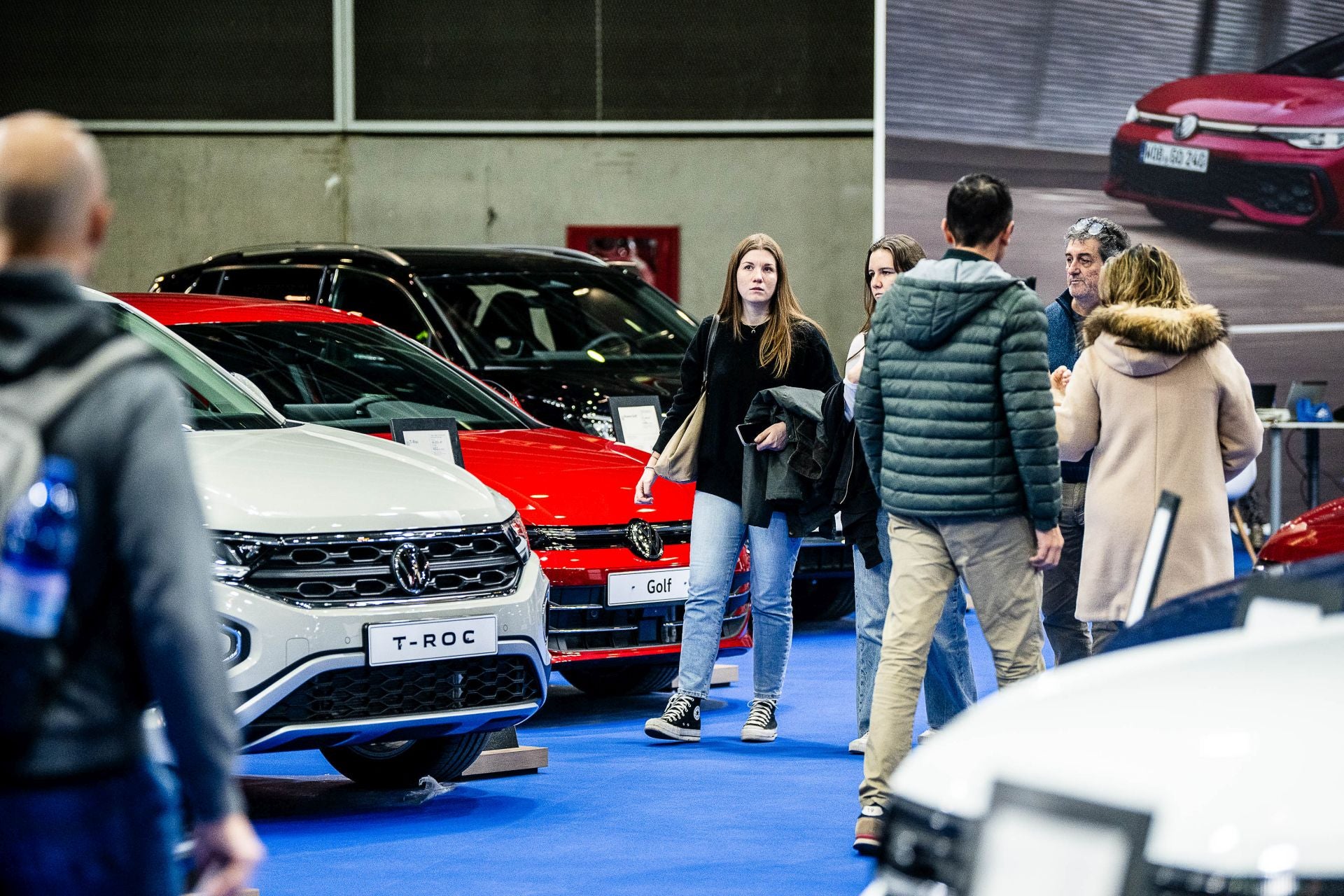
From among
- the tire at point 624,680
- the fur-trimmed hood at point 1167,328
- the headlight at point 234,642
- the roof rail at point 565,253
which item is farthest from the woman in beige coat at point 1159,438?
the roof rail at point 565,253

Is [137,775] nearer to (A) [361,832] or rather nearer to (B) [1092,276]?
(A) [361,832]

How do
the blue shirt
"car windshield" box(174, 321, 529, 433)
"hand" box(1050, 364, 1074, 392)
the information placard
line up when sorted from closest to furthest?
"hand" box(1050, 364, 1074, 392), the blue shirt, "car windshield" box(174, 321, 529, 433), the information placard

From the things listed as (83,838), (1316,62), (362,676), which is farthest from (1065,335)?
(1316,62)

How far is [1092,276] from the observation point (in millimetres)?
5758

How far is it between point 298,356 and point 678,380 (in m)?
2.36

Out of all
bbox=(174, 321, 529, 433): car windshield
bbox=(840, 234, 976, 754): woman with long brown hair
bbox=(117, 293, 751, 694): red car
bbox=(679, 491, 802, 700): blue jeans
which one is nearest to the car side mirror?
bbox=(117, 293, 751, 694): red car

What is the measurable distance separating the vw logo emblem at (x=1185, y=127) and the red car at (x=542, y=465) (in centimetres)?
790

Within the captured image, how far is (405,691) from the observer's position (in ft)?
16.1

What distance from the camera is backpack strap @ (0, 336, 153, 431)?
207 centimetres

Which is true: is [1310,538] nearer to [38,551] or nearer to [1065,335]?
[1065,335]

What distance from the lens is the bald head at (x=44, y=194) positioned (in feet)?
6.89

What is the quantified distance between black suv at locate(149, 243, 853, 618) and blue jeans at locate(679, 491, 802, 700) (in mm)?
1976

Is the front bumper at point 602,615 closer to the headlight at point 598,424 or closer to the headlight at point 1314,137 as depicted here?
the headlight at point 598,424

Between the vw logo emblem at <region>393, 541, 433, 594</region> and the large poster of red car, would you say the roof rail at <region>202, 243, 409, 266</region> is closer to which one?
the vw logo emblem at <region>393, 541, 433, 594</region>
